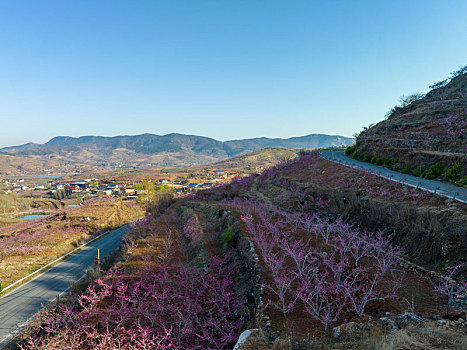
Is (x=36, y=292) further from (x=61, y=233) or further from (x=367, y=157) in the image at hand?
(x=367, y=157)

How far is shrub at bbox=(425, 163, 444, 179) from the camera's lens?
20.3m

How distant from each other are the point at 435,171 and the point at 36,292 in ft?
134

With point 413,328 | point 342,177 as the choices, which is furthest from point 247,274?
point 342,177

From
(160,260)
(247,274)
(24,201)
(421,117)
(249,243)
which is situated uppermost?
(421,117)

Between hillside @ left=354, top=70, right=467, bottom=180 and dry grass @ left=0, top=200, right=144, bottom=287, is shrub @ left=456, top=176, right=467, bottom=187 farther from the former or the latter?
dry grass @ left=0, top=200, right=144, bottom=287

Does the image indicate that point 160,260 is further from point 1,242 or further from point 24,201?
point 24,201

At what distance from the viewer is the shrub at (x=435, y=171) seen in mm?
20328

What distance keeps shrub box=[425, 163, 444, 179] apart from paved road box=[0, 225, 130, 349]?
106ft

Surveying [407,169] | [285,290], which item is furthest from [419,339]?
[407,169]

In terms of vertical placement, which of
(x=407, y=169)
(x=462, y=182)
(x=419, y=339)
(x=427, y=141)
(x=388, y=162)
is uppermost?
(x=427, y=141)

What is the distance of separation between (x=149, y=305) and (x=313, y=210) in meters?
17.2

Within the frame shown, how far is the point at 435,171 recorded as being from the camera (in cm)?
2042

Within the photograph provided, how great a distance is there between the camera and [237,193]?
41.7m

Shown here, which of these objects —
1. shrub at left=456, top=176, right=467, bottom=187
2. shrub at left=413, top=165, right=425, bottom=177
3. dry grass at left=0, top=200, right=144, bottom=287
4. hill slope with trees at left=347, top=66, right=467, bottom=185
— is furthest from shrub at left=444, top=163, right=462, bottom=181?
dry grass at left=0, top=200, right=144, bottom=287
